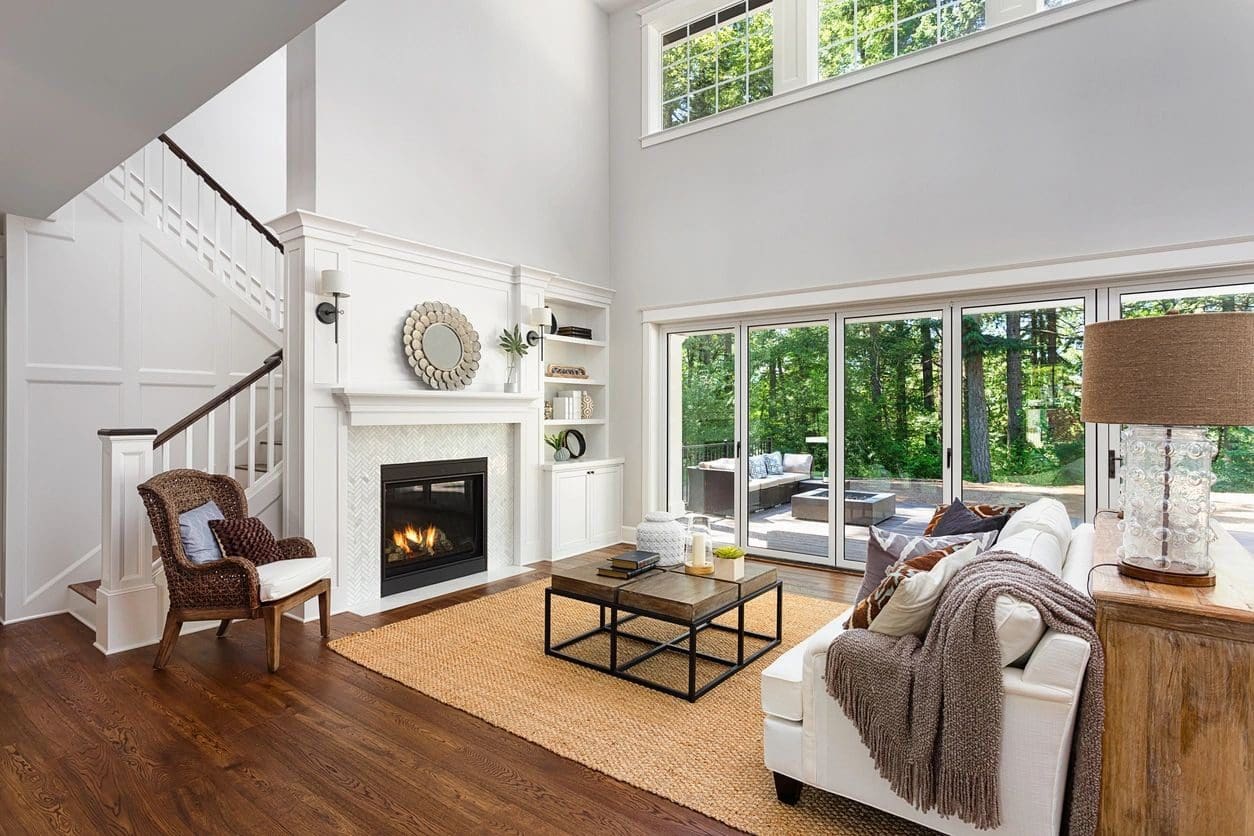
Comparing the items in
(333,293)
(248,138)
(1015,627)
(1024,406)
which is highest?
(248,138)

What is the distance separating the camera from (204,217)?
531 cm

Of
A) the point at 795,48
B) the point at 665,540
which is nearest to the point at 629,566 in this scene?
the point at 665,540

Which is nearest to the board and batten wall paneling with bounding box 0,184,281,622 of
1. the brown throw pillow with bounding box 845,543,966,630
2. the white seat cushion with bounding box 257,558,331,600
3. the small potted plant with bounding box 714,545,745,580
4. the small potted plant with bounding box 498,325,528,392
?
the white seat cushion with bounding box 257,558,331,600

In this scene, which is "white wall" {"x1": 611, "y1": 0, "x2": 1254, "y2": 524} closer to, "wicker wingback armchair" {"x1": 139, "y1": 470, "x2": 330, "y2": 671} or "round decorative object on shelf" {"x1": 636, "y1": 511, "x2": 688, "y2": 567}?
"round decorative object on shelf" {"x1": 636, "y1": 511, "x2": 688, "y2": 567}

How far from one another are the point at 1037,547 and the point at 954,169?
3370mm

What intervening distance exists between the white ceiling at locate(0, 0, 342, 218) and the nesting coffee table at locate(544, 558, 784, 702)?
246 centimetres

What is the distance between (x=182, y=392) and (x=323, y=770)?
3555mm

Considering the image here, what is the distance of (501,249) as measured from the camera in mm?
5441

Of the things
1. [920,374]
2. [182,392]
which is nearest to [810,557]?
[920,374]

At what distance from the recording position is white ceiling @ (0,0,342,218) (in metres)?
1.83

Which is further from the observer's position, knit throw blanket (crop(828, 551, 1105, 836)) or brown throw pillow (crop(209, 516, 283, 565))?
brown throw pillow (crop(209, 516, 283, 565))

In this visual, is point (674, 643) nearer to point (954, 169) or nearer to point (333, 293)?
point (333, 293)

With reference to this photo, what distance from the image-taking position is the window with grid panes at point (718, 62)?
5.74m

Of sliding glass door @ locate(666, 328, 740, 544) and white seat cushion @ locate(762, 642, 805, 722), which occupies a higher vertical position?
sliding glass door @ locate(666, 328, 740, 544)
